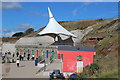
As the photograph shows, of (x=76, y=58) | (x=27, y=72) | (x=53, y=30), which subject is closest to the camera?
(x=76, y=58)

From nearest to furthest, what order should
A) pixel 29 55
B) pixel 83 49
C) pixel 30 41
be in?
pixel 83 49 < pixel 29 55 < pixel 30 41

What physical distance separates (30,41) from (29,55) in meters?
5.22

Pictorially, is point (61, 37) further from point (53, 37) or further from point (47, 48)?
point (47, 48)

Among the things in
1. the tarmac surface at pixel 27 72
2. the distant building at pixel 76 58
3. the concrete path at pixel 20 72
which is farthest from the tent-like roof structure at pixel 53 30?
the distant building at pixel 76 58

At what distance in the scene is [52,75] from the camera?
19062 millimetres

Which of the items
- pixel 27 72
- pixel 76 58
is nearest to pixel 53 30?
pixel 27 72

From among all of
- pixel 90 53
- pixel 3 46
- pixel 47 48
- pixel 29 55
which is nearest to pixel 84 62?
pixel 90 53

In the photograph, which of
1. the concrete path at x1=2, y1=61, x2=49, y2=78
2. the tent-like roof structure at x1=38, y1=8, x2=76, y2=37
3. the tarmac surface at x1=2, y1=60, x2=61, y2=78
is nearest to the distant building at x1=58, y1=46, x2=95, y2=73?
the tarmac surface at x1=2, y1=60, x2=61, y2=78

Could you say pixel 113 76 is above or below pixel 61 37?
below

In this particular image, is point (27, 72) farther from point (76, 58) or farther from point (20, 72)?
point (76, 58)

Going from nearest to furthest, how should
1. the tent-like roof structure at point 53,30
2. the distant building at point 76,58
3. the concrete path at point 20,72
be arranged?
the distant building at point 76,58
the concrete path at point 20,72
the tent-like roof structure at point 53,30

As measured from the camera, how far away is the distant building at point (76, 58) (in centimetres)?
2014

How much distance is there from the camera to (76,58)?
20297mm

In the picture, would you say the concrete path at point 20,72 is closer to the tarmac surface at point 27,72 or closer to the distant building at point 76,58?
the tarmac surface at point 27,72
